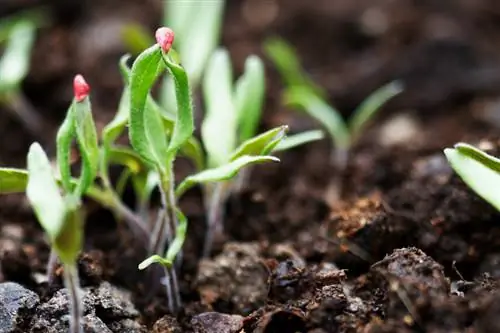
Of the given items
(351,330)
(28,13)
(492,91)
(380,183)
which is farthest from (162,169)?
(28,13)

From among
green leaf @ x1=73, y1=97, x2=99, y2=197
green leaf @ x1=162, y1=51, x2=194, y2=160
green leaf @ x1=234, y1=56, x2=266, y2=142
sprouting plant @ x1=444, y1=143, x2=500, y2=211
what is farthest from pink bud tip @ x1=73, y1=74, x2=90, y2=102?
sprouting plant @ x1=444, y1=143, x2=500, y2=211

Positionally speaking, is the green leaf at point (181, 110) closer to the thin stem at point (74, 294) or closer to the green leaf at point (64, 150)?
the green leaf at point (64, 150)

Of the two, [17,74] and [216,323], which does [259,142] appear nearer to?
[216,323]

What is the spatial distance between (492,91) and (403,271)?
1381mm

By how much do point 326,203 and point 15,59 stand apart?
94 cm

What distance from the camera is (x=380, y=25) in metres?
2.74

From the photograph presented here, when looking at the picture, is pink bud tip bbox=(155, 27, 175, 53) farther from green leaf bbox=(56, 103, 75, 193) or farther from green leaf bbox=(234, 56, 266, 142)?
green leaf bbox=(234, 56, 266, 142)

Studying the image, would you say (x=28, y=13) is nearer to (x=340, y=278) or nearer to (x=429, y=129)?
(x=429, y=129)

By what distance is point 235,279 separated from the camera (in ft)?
5.08

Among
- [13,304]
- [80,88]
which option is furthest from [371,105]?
[13,304]

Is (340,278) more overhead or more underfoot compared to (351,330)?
more overhead

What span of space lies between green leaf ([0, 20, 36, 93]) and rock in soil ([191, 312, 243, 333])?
0.96m

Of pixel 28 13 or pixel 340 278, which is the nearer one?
pixel 340 278

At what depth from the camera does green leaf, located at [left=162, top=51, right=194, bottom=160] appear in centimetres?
124
